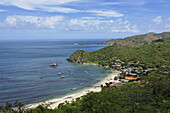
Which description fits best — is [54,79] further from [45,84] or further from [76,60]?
[76,60]

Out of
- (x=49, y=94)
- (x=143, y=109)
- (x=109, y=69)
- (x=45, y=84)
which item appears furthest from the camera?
(x=109, y=69)

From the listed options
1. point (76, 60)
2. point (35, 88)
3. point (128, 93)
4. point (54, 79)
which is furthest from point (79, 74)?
point (128, 93)

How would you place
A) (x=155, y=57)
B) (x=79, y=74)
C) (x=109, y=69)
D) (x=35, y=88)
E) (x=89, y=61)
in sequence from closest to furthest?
(x=35, y=88) → (x=79, y=74) → (x=109, y=69) → (x=155, y=57) → (x=89, y=61)

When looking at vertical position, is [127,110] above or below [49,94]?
above

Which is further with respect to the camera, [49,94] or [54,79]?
[54,79]

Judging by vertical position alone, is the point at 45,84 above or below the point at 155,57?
below

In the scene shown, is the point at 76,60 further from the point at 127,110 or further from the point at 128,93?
the point at 127,110

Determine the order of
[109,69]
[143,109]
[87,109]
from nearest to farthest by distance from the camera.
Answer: [143,109], [87,109], [109,69]

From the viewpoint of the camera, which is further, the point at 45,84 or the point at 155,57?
the point at 155,57

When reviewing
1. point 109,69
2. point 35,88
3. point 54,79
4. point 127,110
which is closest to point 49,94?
point 35,88
